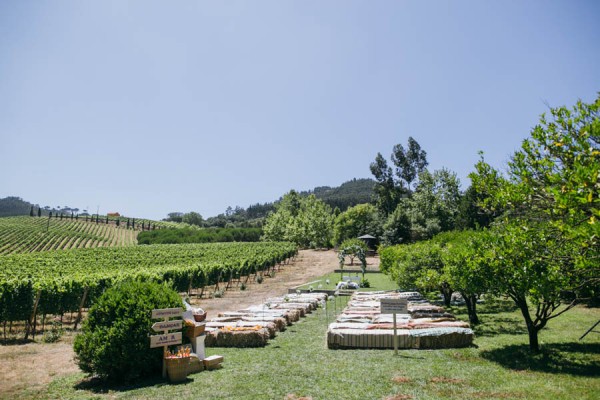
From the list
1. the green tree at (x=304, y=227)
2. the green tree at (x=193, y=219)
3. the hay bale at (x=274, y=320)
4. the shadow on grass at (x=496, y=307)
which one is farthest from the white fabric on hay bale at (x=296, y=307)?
the green tree at (x=193, y=219)

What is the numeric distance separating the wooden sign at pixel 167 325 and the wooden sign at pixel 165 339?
15 centimetres

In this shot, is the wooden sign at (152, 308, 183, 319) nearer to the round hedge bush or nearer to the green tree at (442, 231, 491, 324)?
the round hedge bush

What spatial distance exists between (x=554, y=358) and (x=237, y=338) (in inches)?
391

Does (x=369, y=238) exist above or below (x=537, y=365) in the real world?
above

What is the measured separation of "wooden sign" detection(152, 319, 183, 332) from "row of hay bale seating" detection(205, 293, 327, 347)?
14.7 ft

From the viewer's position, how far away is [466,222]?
186 feet

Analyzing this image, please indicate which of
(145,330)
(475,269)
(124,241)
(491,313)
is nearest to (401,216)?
(491,313)

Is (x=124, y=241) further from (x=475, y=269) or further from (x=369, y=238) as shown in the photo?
(x=475, y=269)

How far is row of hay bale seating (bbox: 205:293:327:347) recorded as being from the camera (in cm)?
1492

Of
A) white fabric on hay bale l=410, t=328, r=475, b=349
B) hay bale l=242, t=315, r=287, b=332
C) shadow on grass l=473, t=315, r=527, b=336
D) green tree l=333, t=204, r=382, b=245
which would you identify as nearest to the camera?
white fabric on hay bale l=410, t=328, r=475, b=349

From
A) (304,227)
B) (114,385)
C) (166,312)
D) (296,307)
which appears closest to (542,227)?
(166,312)

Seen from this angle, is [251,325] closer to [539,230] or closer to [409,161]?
[539,230]

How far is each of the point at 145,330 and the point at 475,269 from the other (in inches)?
378

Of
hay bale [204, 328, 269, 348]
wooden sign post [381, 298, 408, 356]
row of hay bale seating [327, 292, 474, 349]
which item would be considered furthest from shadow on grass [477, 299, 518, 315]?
hay bale [204, 328, 269, 348]
